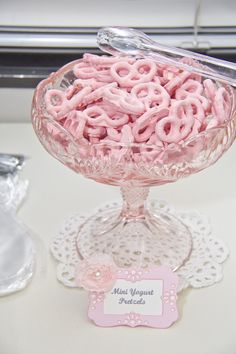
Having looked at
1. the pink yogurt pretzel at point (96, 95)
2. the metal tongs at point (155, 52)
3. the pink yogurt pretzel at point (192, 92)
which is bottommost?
the pink yogurt pretzel at point (96, 95)

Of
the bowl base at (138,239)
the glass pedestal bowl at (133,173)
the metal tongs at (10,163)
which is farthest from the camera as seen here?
the metal tongs at (10,163)

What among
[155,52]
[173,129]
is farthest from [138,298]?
[155,52]

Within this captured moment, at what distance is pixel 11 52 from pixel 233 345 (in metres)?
0.63

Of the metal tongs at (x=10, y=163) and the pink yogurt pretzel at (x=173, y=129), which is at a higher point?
the metal tongs at (x=10, y=163)

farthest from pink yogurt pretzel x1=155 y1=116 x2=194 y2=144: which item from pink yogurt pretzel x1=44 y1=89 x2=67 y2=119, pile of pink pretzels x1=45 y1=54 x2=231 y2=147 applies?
pink yogurt pretzel x1=44 y1=89 x2=67 y2=119

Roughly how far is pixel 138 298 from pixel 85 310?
7 centimetres

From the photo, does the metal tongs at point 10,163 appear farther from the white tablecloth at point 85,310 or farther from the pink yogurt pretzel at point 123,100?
the pink yogurt pretzel at point 123,100

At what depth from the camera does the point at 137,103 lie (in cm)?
70

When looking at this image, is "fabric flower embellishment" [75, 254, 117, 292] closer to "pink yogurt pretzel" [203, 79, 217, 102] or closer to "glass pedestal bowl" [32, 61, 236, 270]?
"glass pedestal bowl" [32, 61, 236, 270]

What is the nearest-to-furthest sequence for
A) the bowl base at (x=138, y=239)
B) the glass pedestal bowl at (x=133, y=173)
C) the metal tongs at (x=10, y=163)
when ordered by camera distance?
the glass pedestal bowl at (x=133, y=173) → the bowl base at (x=138, y=239) → the metal tongs at (x=10, y=163)

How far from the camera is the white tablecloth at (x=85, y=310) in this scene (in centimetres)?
68

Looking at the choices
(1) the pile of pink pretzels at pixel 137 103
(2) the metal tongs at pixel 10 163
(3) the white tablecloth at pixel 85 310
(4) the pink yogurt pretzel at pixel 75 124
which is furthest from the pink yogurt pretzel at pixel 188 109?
(2) the metal tongs at pixel 10 163

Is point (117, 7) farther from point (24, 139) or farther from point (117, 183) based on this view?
point (117, 183)

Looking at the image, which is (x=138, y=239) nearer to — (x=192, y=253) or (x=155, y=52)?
(x=192, y=253)
